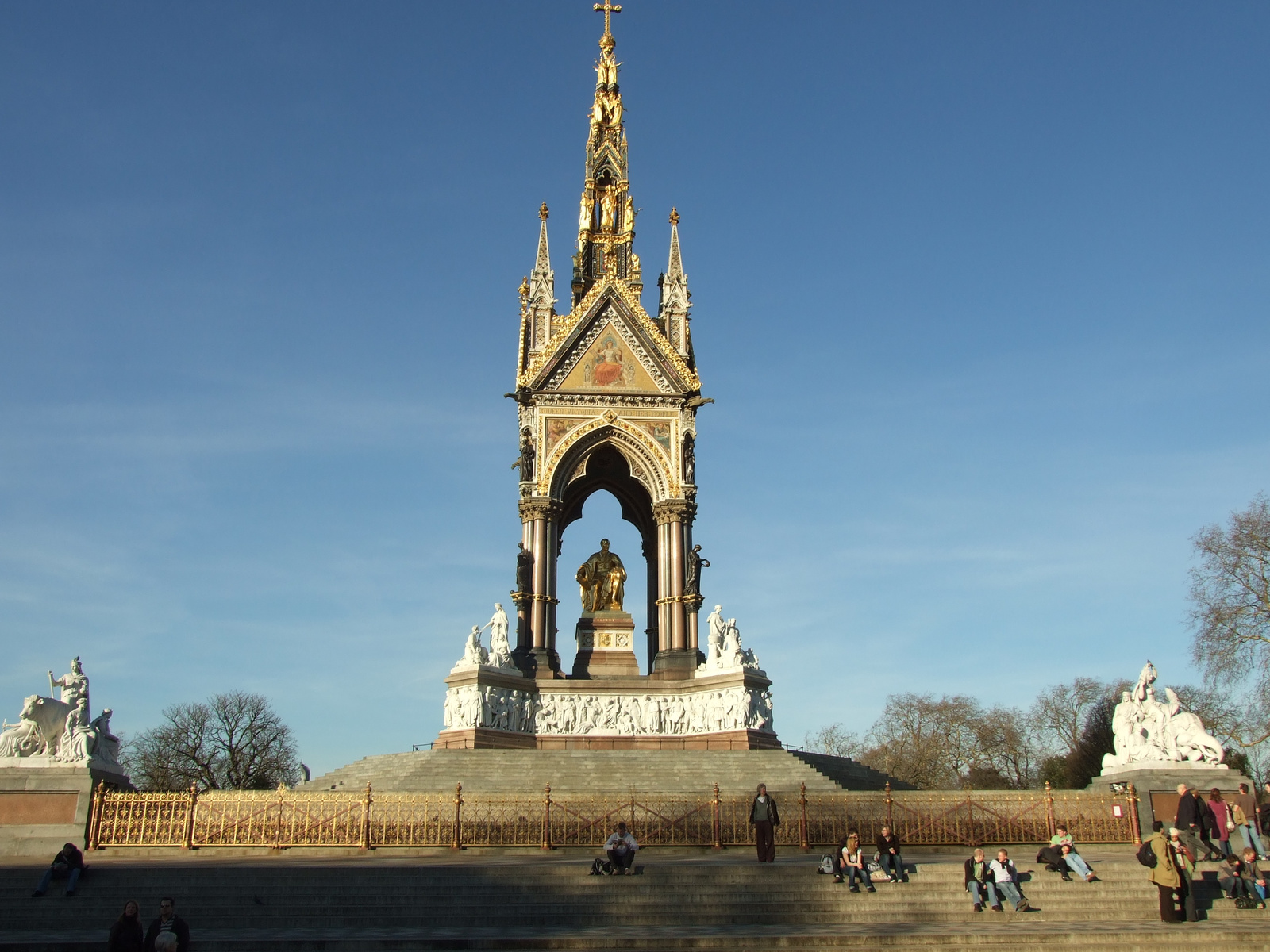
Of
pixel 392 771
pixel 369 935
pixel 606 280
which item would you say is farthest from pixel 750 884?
pixel 606 280

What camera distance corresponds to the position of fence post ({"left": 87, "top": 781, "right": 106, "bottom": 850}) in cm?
1781

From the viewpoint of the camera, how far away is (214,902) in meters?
14.0

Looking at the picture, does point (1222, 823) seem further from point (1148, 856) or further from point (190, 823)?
point (190, 823)

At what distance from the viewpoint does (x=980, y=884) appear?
13.9 m

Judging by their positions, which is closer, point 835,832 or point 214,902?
point 214,902

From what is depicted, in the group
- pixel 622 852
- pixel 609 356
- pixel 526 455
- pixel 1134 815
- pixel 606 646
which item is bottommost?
pixel 622 852

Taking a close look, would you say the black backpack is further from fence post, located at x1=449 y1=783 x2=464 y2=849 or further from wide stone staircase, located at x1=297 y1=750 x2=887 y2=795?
fence post, located at x1=449 y1=783 x2=464 y2=849

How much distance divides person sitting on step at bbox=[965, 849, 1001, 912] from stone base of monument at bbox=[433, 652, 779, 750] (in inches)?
481

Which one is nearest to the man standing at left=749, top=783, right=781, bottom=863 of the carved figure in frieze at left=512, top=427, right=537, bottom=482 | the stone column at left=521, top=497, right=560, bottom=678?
the stone column at left=521, top=497, right=560, bottom=678

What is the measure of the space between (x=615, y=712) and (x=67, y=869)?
15.6m

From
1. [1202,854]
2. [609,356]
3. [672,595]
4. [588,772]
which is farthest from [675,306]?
[1202,854]

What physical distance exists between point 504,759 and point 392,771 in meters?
2.37

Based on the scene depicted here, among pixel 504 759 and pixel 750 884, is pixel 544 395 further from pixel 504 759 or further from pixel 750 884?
Answer: pixel 750 884

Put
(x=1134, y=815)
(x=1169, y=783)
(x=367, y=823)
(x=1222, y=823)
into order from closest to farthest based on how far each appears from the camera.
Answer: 1. (x=1222, y=823)
2. (x=367, y=823)
3. (x=1134, y=815)
4. (x=1169, y=783)
